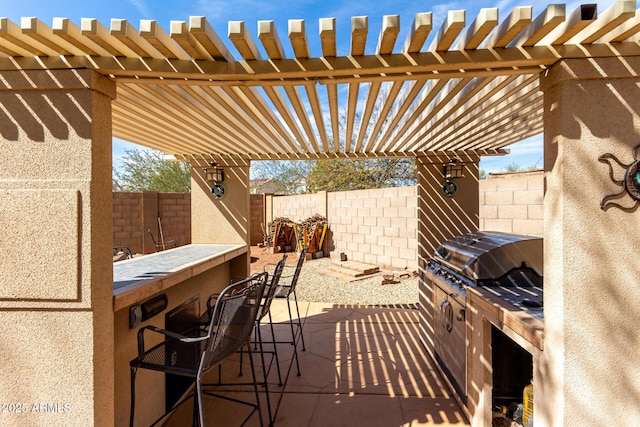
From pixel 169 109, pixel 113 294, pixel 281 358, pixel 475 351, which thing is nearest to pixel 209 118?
pixel 169 109

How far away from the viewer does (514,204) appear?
18.6 feet

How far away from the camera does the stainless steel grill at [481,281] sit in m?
2.52

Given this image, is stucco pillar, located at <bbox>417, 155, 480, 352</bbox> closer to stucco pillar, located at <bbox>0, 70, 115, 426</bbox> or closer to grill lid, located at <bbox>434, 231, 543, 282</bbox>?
grill lid, located at <bbox>434, 231, 543, 282</bbox>

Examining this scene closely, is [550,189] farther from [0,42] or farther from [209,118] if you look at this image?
[0,42]

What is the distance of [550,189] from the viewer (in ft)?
5.86

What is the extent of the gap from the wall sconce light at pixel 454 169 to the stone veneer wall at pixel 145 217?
872cm

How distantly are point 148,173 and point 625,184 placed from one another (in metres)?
22.0

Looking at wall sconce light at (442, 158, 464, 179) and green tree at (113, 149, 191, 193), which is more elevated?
green tree at (113, 149, 191, 193)

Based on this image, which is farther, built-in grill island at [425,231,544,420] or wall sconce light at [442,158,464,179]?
wall sconce light at [442,158,464,179]

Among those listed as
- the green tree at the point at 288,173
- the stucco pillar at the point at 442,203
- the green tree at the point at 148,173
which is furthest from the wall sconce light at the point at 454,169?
the green tree at the point at 288,173

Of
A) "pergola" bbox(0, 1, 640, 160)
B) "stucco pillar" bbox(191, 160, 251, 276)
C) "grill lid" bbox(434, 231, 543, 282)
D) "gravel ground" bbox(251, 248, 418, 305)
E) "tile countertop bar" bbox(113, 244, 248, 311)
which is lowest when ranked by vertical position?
"gravel ground" bbox(251, 248, 418, 305)

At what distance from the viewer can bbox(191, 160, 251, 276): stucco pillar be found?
15.6 feet

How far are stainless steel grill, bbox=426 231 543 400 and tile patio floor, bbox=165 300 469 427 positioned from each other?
0.35 m

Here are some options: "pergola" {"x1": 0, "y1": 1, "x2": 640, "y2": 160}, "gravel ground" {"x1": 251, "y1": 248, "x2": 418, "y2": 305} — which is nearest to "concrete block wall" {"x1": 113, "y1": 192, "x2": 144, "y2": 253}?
"gravel ground" {"x1": 251, "y1": 248, "x2": 418, "y2": 305}
